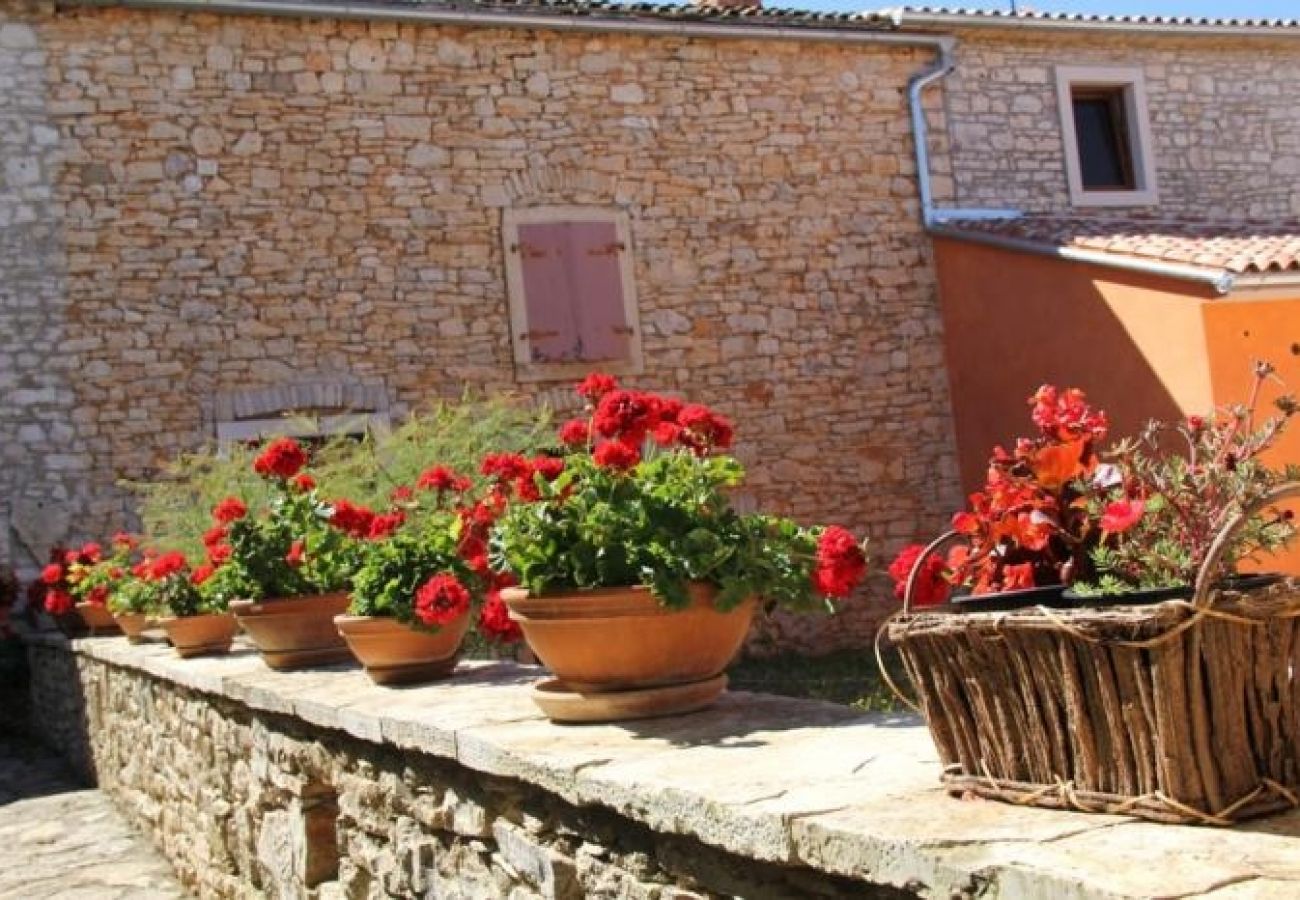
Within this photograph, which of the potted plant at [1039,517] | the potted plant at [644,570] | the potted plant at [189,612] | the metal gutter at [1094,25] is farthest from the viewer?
the metal gutter at [1094,25]

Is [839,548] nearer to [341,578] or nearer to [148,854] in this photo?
[341,578]

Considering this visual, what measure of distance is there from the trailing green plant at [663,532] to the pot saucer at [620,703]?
0.21m

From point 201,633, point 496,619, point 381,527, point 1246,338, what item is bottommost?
point 201,633

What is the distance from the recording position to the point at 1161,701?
5.34 feet

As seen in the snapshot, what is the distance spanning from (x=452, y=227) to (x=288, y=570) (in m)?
6.54

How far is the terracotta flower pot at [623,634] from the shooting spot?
2.75 m

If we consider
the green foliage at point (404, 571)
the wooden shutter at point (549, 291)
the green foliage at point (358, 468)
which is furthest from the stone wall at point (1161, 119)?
the green foliage at point (404, 571)

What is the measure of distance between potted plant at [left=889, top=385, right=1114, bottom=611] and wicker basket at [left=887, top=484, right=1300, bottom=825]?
159 millimetres

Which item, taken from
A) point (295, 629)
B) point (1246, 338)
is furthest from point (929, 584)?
point (1246, 338)

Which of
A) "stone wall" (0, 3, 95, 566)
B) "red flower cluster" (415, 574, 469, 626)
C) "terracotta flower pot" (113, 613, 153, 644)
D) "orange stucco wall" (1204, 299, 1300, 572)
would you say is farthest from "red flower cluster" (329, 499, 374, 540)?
"orange stucco wall" (1204, 299, 1300, 572)

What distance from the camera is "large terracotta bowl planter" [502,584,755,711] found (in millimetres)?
2746

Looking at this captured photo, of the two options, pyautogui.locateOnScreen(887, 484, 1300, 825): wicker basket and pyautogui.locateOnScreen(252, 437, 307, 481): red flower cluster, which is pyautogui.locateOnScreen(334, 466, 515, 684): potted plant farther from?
pyautogui.locateOnScreen(887, 484, 1300, 825): wicker basket

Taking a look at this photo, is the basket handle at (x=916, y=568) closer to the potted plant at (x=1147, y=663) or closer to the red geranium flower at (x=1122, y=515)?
the potted plant at (x=1147, y=663)

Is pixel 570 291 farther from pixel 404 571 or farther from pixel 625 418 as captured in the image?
pixel 625 418
